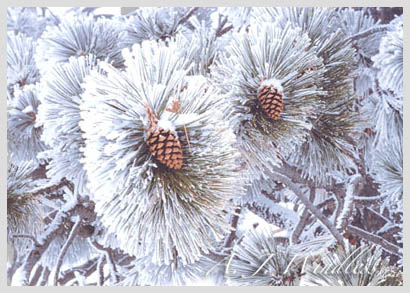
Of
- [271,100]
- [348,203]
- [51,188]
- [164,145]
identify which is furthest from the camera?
[348,203]

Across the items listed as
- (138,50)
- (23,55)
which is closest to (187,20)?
(23,55)

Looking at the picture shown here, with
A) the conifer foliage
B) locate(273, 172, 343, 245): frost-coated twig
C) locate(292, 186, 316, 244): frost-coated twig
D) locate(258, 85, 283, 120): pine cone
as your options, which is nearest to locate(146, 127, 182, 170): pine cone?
the conifer foliage

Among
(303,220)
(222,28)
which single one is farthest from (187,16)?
(303,220)

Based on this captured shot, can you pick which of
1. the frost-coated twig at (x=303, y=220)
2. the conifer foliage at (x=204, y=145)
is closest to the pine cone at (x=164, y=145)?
the conifer foliage at (x=204, y=145)

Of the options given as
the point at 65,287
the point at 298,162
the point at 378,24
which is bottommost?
the point at 65,287

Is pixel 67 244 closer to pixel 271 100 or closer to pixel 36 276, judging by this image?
pixel 36 276

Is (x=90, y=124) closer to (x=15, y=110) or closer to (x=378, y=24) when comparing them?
(x=15, y=110)
